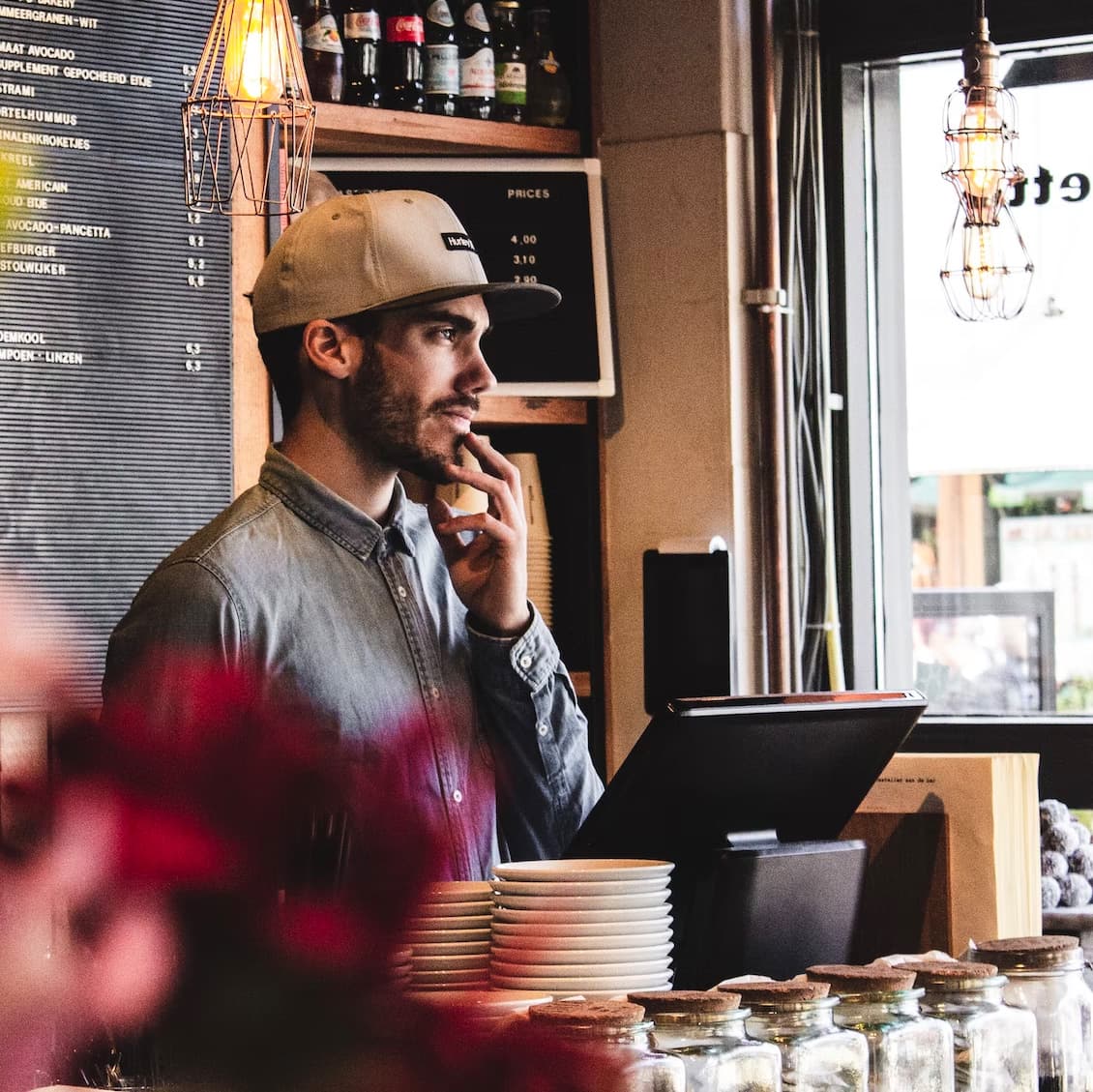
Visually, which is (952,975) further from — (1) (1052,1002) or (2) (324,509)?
(2) (324,509)

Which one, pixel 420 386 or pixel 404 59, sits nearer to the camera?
pixel 420 386

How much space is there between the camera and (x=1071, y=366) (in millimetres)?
3426

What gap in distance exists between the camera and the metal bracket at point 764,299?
10.8 ft

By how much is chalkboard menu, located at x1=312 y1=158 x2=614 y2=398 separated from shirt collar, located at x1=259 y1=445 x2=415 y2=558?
1308mm

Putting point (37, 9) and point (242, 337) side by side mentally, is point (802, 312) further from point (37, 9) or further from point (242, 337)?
point (37, 9)

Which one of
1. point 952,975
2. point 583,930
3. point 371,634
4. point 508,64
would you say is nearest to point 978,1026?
point 952,975

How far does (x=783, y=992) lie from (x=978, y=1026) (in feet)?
0.59

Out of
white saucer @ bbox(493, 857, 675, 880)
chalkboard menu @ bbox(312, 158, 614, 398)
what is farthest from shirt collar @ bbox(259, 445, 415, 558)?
chalkboard menu @ bbox(312, 158, 614, 398)

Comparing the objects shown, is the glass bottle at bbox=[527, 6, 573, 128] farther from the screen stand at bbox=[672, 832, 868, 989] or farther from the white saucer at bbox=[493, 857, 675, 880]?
the white saucer at bbox=[493, 857, 675, 880]

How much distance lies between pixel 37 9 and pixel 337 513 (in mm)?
1155

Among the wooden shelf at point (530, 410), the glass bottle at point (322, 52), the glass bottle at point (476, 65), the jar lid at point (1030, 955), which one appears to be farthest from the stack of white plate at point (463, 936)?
the glass bottle at point (476, 65)

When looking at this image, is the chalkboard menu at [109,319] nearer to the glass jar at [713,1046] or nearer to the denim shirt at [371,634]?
the denim shirt at [371,634]

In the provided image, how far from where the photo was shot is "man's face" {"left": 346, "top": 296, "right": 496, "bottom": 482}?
194 centimetres

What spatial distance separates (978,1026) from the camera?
1135 mm
